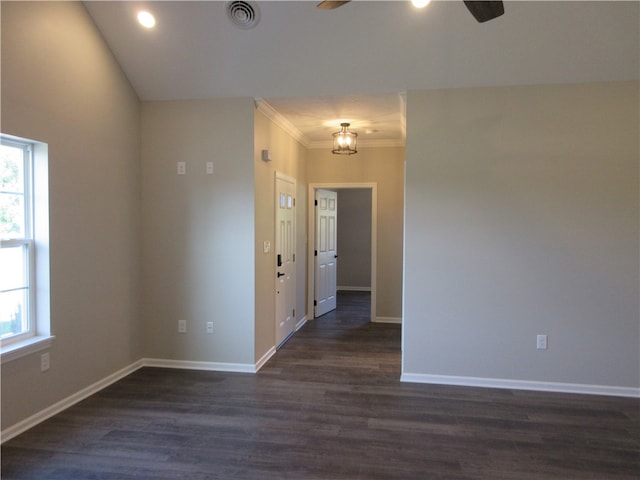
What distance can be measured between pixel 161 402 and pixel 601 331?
147 inches

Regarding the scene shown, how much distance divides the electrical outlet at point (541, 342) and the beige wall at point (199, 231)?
8.55ft

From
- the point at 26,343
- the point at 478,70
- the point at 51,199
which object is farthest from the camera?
the point at 478,70

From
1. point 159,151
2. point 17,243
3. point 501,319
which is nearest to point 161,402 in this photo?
point 17,243

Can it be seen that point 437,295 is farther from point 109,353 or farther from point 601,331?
point 109,353

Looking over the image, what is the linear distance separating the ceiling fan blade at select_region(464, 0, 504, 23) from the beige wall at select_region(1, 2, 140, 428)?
2816mm

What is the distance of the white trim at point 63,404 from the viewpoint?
2.81m

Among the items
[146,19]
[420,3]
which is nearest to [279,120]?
[146,19]

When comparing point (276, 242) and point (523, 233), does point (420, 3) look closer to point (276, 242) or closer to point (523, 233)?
point (523, 233)

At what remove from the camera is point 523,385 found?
3.74m

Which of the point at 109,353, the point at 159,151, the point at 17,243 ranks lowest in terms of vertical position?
the point at 109,353

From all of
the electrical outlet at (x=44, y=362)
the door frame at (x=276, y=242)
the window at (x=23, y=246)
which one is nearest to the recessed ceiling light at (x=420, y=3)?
the door frame at (x=276, y=242)

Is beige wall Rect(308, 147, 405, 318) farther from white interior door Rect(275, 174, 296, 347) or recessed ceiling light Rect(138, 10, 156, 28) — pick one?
recessed ceiling light Rect(138, 10, 156, 28)

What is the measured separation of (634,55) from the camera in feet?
10.9

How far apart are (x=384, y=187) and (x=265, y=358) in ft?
10.1
